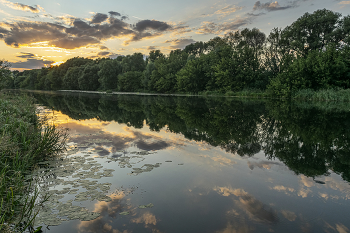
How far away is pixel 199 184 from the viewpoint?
6.36m

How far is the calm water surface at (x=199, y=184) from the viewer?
451cm

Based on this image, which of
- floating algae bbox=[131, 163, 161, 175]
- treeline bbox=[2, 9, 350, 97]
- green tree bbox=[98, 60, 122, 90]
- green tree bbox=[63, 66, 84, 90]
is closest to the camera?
floating algae bbox=[131, 163, 161, 175]

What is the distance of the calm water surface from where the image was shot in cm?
451

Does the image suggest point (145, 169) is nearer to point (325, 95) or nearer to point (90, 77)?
point (325, 95)

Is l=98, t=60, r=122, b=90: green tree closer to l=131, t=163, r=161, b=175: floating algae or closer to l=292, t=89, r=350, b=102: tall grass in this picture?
l=292, t=89, r=350, b=102: tall grass

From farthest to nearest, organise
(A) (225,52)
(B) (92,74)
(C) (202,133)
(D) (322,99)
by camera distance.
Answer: (B) (92,74) → (A) (225,52) → (D) (322,99) → (C) (202,133)

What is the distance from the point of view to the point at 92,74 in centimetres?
9669

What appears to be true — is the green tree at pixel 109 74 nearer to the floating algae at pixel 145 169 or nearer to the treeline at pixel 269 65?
the treeline at pixel 269 65

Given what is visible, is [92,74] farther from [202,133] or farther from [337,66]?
[202,133]

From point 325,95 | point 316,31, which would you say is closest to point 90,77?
point 316,31

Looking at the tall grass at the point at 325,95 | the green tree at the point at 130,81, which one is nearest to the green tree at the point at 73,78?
the green tree at the point at 130,81

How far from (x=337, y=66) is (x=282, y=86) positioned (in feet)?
29.6

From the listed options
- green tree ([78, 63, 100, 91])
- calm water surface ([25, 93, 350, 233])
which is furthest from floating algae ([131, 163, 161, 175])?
green tree ([78, 63, 100, 91])

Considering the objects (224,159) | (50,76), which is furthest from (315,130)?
(50,76)
